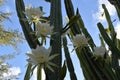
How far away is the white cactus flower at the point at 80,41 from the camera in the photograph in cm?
190

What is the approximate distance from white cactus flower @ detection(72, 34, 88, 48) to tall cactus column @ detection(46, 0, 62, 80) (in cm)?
19

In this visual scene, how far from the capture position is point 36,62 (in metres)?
1.40

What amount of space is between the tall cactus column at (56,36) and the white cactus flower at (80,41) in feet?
0.63

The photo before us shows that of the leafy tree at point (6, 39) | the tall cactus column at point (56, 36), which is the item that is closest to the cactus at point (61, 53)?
the tall cactus column at point (56, 36)

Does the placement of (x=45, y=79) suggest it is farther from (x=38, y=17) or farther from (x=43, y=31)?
(x=38, y=17)

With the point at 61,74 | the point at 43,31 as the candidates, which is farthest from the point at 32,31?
the point at 61,74

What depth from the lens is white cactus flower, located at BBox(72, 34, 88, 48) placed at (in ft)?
6.23

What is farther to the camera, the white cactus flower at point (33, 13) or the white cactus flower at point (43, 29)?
the white cactus flower at point (33, 13)

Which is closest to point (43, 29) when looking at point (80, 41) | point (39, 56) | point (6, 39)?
point (39, 56)

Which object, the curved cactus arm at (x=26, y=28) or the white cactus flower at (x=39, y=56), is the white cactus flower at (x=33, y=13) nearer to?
the curved cactus arm at (x=26, y=28)

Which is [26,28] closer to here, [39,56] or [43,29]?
[43,29]

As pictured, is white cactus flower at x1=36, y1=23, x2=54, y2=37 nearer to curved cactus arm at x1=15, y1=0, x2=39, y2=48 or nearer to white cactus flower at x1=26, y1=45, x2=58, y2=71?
curved cactus arm at x1=15, y1=0, x2=39, y2=48

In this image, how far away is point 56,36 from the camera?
164 cm

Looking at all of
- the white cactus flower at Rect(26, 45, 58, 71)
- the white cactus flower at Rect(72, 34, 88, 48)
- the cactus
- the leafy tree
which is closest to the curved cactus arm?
the cactus
